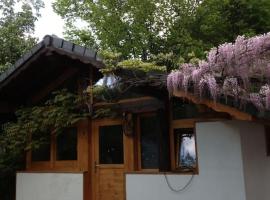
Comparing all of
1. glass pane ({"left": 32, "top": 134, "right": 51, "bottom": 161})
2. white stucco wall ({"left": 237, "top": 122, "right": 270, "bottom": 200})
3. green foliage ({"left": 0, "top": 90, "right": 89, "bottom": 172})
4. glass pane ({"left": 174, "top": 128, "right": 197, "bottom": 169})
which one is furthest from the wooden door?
white stucco wall ({"left": 237, "top": 122, "right": 270, "bottom": 200})

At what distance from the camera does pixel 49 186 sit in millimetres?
8789

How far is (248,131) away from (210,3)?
10861 mm

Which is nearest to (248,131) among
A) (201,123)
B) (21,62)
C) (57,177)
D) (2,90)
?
(201,123)

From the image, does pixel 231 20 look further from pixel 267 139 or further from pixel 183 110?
pixel 267 139

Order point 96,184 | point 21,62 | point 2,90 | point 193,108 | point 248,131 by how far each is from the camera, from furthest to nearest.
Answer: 1. point 2,90
2. point 21,62
3. point 96,184
4. point 193,108
5. point 248,131

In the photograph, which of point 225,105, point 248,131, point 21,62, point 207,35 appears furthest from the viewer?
point 207,35

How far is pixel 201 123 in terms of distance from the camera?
245 inches

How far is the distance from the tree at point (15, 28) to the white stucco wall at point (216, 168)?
355 inches

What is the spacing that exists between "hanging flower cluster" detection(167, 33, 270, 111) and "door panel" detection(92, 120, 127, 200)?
291cm

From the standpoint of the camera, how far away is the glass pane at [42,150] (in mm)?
9602

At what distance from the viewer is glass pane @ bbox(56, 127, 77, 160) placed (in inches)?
362

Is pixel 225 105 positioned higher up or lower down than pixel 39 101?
lower down

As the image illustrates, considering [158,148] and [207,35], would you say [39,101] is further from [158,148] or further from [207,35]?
[207,35]

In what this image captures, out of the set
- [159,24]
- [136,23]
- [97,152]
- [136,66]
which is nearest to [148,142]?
[97,152]
